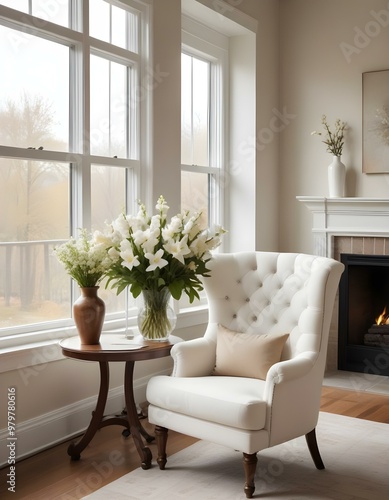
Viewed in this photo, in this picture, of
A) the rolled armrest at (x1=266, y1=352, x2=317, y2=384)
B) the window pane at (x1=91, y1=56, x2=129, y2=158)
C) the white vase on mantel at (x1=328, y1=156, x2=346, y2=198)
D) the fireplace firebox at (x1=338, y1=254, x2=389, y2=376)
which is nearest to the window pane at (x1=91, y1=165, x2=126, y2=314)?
the window pane at (x1=91, y1=56, x2=129, y2=158)

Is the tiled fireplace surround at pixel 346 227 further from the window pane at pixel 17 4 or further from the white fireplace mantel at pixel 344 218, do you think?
the window pane at pixel 17 4

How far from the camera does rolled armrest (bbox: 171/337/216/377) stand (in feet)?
11.1

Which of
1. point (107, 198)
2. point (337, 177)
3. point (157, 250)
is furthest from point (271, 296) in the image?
point (337, 177)

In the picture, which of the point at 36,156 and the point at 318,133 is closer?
the point at 36,156

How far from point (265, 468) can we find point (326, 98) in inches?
135

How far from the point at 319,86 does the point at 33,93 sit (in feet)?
9.51

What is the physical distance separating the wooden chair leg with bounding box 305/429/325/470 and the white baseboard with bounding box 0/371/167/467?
1.32 meters

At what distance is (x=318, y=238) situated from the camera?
556 centimetres

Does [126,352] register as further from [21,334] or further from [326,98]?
[326,98]

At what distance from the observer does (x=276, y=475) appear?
10.6 ft

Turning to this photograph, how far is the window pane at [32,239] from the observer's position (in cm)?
347

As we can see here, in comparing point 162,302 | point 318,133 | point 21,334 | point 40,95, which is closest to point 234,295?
point 162,302

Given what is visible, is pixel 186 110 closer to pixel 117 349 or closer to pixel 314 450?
pixel 117 349

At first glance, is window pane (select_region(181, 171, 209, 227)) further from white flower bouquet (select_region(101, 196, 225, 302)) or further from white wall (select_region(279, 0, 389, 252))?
white flower bouquet (select_region(101, 196, 225, 302))
